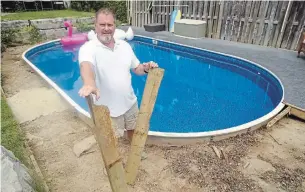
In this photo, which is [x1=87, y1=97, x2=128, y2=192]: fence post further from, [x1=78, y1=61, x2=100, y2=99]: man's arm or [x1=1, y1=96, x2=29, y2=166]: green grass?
[x1=1, y1=96, x2=29, y2=166]: green grass

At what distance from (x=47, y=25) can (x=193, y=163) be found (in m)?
12.6

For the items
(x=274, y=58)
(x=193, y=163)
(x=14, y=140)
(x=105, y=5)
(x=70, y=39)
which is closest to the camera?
(x=193, y=163)

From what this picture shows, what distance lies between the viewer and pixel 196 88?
7.39m

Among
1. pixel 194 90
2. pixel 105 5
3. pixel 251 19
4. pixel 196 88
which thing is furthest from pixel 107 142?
pixel 105 5

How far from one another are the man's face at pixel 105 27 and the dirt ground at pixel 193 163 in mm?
1861

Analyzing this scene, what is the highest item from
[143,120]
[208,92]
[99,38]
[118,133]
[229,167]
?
[99,38]

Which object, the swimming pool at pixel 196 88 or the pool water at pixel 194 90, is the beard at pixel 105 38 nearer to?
the swimming pool at pixel 196 88

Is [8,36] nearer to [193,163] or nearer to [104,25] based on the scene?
[104,25]

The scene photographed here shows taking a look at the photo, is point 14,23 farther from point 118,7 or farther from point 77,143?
point 77,143

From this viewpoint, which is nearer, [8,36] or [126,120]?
[126,120]

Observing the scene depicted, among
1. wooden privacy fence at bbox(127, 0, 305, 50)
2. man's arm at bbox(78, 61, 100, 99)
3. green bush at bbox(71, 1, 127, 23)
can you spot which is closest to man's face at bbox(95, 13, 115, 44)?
man's arm at bbox(78, 61, 100, 99)

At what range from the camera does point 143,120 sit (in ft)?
6.66

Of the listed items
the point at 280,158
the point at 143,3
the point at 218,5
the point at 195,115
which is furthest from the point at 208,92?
the point at 143,3

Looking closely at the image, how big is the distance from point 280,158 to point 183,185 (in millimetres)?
1602
